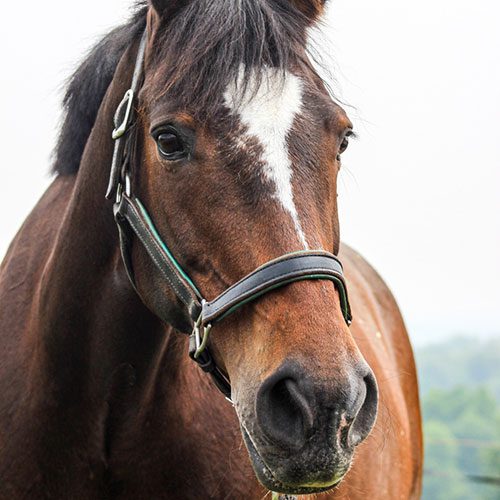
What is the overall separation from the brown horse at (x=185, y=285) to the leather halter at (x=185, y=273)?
11 mm

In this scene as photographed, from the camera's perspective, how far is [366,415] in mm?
2580

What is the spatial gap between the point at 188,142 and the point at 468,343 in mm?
142784

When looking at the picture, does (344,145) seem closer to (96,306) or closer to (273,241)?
(273,241)

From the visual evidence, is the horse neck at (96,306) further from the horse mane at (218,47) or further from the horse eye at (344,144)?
the horse eye at (344,144)

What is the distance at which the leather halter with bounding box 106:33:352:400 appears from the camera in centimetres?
261

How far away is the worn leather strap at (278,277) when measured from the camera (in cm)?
259

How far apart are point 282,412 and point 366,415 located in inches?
10.2

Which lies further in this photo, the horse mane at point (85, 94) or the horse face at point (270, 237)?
the horse mane at point (85, 94)

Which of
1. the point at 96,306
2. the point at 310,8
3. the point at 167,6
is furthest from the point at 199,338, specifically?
the point at 310,8

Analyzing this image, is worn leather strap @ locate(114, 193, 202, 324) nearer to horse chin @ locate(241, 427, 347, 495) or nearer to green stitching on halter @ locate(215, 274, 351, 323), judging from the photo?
green stitching on halter @ locate(215, 274, 351, 323)

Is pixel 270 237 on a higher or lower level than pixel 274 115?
lower

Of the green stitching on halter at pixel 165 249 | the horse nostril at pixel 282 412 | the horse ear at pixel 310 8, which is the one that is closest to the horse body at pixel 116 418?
the green stitching on halter at pixel 165 249

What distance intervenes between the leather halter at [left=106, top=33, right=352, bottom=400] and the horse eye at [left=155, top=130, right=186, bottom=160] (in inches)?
10.6

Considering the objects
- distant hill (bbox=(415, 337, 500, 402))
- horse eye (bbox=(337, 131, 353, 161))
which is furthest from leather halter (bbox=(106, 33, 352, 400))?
distant hill (bbox=(415, 337, 500, 402))
